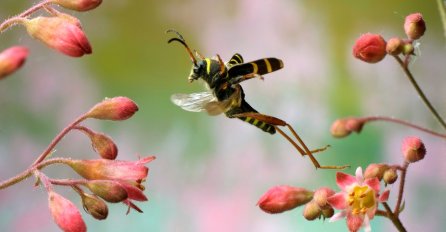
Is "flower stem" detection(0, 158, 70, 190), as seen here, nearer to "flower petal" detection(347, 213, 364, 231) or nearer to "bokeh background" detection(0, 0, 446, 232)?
"flower petal" detection(347, 213, 364, 231)

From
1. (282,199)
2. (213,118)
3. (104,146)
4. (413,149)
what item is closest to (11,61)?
(104,146)

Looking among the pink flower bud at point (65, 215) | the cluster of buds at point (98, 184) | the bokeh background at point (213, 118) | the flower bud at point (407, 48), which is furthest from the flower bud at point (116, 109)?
the bokeh background at point (213, 118)

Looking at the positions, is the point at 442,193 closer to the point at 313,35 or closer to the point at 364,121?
the point at 313,35

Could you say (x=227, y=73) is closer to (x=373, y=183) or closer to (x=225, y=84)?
(x=225, y=84)

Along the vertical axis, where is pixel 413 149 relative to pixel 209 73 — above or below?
below

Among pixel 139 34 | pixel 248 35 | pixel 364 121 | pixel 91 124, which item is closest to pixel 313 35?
pixel 248 35

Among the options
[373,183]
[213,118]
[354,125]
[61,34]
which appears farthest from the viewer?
[213,118]
